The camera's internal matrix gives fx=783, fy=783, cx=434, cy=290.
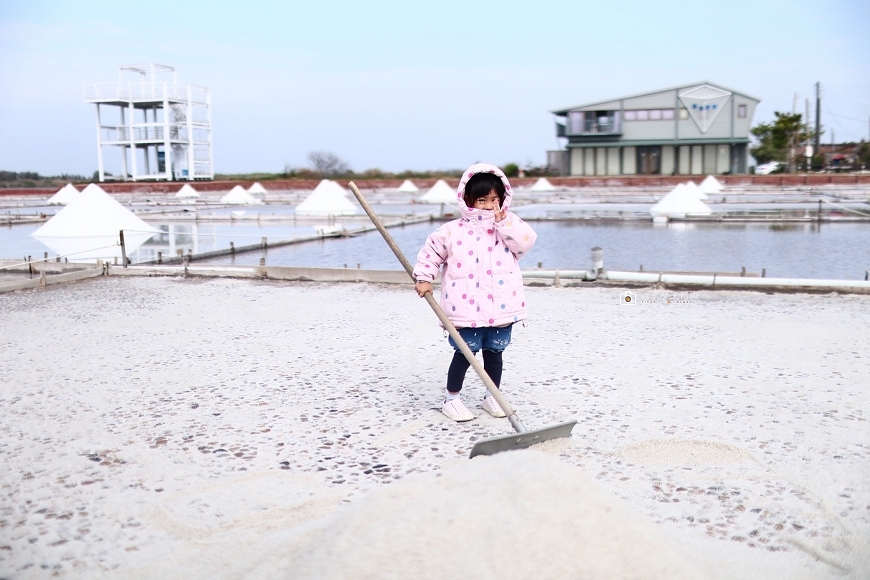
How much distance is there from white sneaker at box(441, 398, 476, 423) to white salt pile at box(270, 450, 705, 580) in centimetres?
126

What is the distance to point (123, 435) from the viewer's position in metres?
3.26

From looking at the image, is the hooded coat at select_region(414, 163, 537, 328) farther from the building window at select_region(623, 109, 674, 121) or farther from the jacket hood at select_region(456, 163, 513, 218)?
the building window at select_region(623, 109, 674, 121)

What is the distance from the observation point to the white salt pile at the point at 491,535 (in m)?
1.77

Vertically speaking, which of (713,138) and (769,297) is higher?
(713,138)

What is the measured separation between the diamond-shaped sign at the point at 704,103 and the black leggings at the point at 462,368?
39348mm

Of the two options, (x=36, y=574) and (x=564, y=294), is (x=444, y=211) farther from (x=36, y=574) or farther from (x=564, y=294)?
(x=36, y=574)

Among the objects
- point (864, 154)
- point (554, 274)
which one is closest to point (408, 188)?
point (554, 274)

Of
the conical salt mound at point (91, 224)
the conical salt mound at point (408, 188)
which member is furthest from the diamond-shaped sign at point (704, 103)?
the conical salt mound at point (91, 224)

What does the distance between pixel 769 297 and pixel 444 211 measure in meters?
15.1

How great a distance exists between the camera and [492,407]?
137 inches

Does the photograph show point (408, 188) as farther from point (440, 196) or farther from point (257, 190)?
point (440, 196)

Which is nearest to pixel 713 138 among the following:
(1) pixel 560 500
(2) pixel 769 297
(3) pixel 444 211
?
(3) pixel 444 211

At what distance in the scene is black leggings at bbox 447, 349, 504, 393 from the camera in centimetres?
338

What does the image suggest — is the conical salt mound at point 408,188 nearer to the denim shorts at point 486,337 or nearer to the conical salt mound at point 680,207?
the conical salt mound at point 680,207
